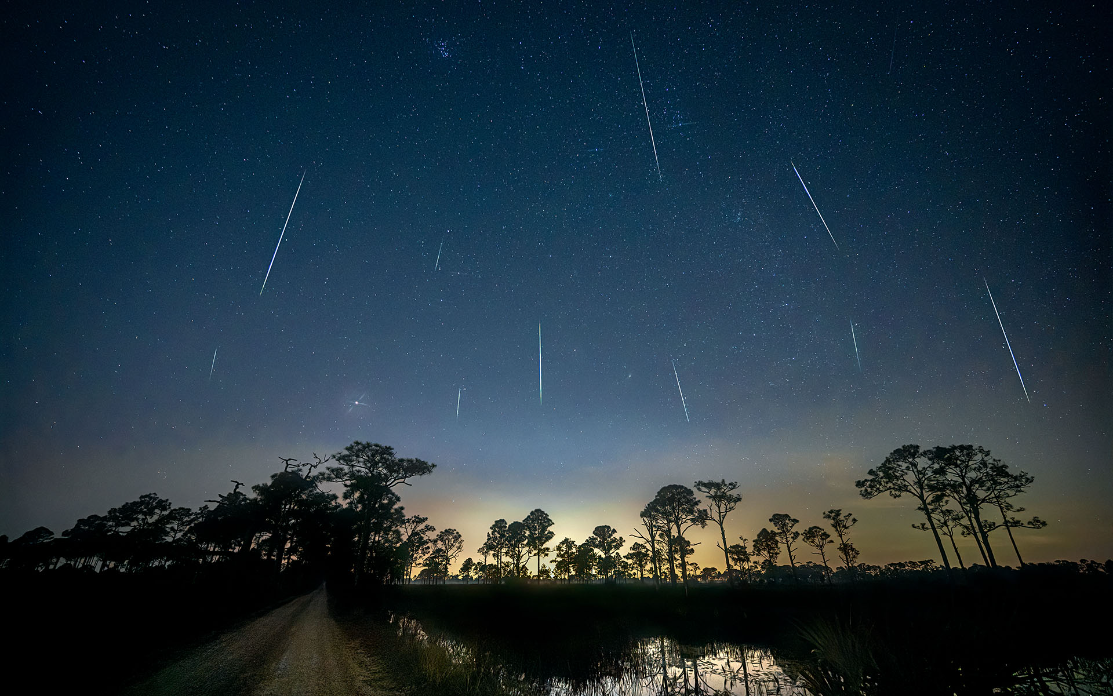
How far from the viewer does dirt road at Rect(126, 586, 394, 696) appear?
29.8 feet

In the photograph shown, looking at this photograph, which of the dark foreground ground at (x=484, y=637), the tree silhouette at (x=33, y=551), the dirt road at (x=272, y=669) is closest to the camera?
the dark foreground ground at (x=484, y=637)

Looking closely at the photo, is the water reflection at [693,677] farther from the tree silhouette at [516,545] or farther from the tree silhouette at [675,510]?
the tree silhouette at [516,545]

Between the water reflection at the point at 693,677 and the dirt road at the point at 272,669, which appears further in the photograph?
the water reflection at the point at 693,677

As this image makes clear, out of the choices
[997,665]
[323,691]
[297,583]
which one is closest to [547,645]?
[323,691]

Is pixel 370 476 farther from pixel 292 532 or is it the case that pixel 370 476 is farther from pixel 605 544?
pixel 605 544

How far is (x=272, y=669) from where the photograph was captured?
35.1 feet

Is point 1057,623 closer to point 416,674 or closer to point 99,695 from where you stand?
point 416,674

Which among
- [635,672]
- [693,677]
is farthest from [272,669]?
[693,677]

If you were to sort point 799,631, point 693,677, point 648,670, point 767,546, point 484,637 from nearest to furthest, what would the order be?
1. point 799,631
2. point 693,677
3. point 648,670
4. point 484,637
5. point 767,546

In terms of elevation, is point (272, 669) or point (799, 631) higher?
point (799, 631)

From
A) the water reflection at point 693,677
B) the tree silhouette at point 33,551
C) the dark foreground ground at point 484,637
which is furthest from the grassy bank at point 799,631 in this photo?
the tree silhouette at point 33,551

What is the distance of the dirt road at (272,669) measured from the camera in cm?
907

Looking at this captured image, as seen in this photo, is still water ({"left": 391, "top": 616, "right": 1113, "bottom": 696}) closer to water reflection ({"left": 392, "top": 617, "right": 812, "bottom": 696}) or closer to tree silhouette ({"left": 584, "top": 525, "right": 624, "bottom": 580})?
water reflection ({"left": 392, "top": 617, "right": 812, "bottom": 696})

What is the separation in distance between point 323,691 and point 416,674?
2.43 meters
